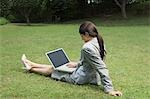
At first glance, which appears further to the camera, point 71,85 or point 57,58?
point 57,58

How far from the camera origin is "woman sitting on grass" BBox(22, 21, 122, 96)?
5.38m

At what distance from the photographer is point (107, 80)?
17.5ft

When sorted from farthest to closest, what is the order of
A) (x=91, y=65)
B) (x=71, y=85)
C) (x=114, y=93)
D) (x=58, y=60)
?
(x=58, y=60) < (x=71, y=85) < (x=91, y=65) < (x=114, y=93)

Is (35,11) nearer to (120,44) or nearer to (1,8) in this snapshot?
(1,8)

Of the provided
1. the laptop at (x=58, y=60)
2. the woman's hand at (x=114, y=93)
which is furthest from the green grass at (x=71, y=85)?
the laptop at (x=58, y=60)

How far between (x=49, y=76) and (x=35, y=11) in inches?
781

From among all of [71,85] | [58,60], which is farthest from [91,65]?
[58,60]

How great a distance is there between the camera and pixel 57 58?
6.51 meters

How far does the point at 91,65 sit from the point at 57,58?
104 cm

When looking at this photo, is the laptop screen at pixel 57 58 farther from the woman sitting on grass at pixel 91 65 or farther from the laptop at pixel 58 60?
the woman sitting on grass at pixel 91 65

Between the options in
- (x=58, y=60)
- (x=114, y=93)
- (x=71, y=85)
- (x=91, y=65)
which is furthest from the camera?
(x=58, y=60)

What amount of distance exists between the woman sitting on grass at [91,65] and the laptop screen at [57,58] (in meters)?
0.28

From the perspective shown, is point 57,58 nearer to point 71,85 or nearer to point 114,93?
point 71,85

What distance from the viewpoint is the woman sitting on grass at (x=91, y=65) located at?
5383 mm
